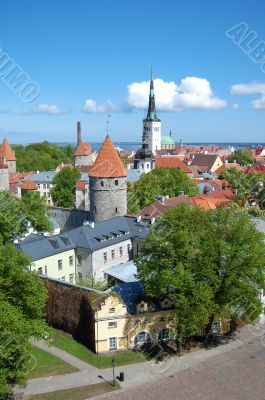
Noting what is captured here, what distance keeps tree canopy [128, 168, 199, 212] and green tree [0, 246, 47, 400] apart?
33.0m

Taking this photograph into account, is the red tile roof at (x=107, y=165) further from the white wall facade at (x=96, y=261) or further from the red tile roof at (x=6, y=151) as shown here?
the red tile roof at (x=6, y=151)

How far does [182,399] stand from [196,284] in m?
6.20

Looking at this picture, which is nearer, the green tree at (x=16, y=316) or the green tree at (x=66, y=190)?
the green tree at (x=16, y=316)

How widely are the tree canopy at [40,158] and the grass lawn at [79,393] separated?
327 ft

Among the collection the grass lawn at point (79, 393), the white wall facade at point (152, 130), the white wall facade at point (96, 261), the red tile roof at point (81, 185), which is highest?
the white wall facade at point (152, 130)

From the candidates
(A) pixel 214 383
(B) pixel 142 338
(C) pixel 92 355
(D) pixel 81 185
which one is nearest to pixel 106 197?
(D) pixel 81 185

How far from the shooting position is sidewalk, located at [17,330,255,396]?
2373 cm

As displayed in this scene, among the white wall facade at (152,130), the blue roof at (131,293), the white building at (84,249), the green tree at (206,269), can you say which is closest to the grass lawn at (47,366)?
the blue roof at (131,293)

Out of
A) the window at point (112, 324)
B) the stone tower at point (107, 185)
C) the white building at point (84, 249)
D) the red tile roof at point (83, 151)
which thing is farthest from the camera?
the red tile roof at point (83, 151)

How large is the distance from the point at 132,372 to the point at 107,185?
23281 mm

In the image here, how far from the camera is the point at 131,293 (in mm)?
29516

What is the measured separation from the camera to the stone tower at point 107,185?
45219 mm

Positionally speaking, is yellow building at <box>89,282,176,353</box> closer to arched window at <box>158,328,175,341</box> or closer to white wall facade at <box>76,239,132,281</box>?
arched window at <box>158,328,175,341</box>

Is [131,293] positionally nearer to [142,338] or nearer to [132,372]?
[142,338]
